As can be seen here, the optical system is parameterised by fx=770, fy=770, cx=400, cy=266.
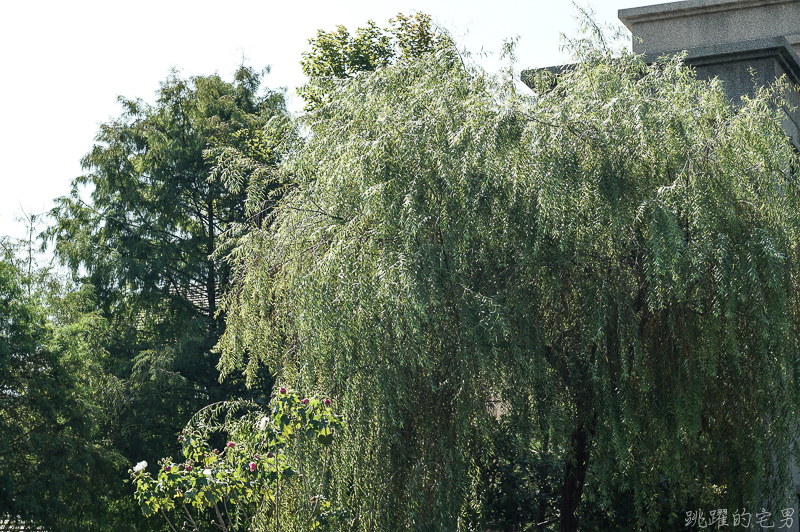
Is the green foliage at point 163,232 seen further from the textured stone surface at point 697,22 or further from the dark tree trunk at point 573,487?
the dark tree trunk at point 573,487

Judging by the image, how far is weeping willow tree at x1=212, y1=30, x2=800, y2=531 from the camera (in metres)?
5.62

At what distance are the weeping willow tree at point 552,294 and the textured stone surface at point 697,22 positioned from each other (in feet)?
16.0

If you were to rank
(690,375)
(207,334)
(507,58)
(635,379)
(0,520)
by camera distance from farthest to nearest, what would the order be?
(207,334), (0,520), (507,58), (635,379), (690,375)

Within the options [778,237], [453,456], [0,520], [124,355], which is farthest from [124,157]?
[778,237]

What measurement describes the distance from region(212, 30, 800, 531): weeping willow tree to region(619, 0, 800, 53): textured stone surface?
488 centimetres

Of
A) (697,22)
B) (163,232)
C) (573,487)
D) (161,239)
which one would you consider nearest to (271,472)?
(573,487)

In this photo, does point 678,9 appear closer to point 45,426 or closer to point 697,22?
point 697,22

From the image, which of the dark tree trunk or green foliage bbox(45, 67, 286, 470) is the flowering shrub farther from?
green foliage bbox(45, 67, 286, 470)

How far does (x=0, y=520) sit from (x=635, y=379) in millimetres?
11236

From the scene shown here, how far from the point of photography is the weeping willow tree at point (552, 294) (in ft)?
18.5

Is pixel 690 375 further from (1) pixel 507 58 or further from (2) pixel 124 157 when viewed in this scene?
(2) pixel 124 157

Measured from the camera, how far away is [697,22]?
10.8 metres

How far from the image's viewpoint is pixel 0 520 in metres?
12.7

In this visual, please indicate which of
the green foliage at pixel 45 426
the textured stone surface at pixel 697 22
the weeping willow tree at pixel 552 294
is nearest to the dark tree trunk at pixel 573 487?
the weeping willow tree at pixel 552 294
